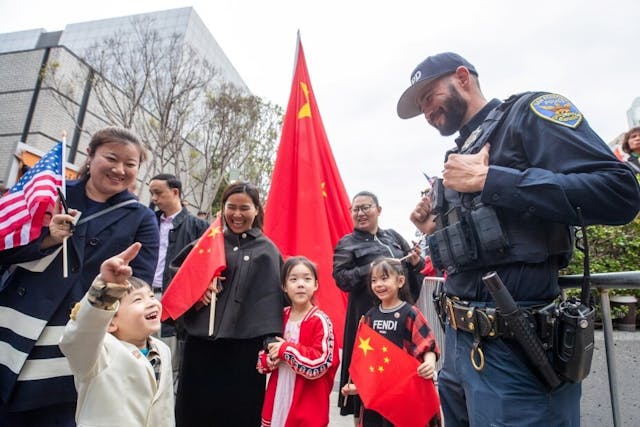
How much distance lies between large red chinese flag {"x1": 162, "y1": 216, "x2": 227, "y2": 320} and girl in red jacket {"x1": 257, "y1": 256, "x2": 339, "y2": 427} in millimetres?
576

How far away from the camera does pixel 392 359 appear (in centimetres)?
242

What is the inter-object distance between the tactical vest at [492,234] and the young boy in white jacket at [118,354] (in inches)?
48.9

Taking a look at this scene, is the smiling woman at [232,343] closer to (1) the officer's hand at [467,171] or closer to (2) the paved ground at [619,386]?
(1) the officer's hand at [467,171]

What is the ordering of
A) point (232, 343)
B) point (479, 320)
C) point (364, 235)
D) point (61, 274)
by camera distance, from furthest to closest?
point (364, 235) < point (232, 343) < point (61, 274) < point (479, 320)

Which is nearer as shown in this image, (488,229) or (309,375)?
(488,229)

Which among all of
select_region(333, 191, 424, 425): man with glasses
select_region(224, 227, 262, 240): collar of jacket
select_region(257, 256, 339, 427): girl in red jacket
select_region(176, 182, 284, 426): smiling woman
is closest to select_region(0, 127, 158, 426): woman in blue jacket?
select_region(176, 182, 284, 426): smiling woman

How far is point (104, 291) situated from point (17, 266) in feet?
2.44

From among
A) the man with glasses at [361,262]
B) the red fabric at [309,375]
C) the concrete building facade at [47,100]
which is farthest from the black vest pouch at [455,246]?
the concrete building facade at [47,100]

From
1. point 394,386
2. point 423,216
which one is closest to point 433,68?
point 423,216

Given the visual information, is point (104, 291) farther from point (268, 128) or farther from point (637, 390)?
point (268, 128)

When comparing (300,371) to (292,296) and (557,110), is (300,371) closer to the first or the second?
(292,296)

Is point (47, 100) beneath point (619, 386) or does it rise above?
above

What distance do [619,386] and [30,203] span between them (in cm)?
388

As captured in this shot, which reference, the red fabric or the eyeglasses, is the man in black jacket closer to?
the eyeglasses
